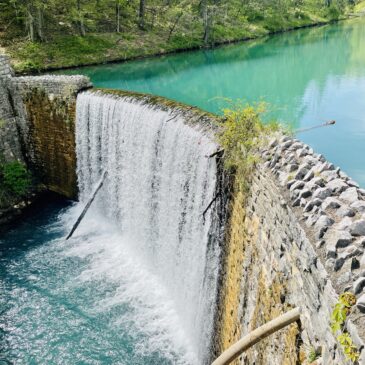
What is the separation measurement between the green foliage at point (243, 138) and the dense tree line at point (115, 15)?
78.0ft

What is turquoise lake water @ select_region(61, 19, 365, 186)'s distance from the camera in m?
15.4

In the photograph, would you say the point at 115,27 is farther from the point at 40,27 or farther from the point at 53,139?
the point at 53,139

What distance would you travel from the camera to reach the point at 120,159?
11742 mm

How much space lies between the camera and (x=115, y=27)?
33312 mm

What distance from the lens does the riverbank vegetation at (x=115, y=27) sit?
27609mm

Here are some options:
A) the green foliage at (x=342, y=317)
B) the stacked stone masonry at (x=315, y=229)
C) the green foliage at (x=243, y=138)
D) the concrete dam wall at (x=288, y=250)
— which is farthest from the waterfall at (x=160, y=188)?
the green foliage at (x=342, y=317)

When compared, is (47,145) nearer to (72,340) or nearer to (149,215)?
(149,215)

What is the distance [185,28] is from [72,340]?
1262 inches

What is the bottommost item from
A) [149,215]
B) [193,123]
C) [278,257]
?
[149,215]

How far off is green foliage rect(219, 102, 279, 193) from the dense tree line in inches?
936

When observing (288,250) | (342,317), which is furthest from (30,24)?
(342,317)

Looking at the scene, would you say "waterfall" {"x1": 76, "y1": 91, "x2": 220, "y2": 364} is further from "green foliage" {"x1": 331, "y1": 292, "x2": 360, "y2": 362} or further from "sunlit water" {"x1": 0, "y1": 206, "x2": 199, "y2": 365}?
"green foliage" {"x1": 331, "y1": 292, "x2": 360, "y2": 362}

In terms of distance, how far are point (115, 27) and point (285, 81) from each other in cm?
1564

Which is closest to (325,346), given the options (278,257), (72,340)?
(278,257)
